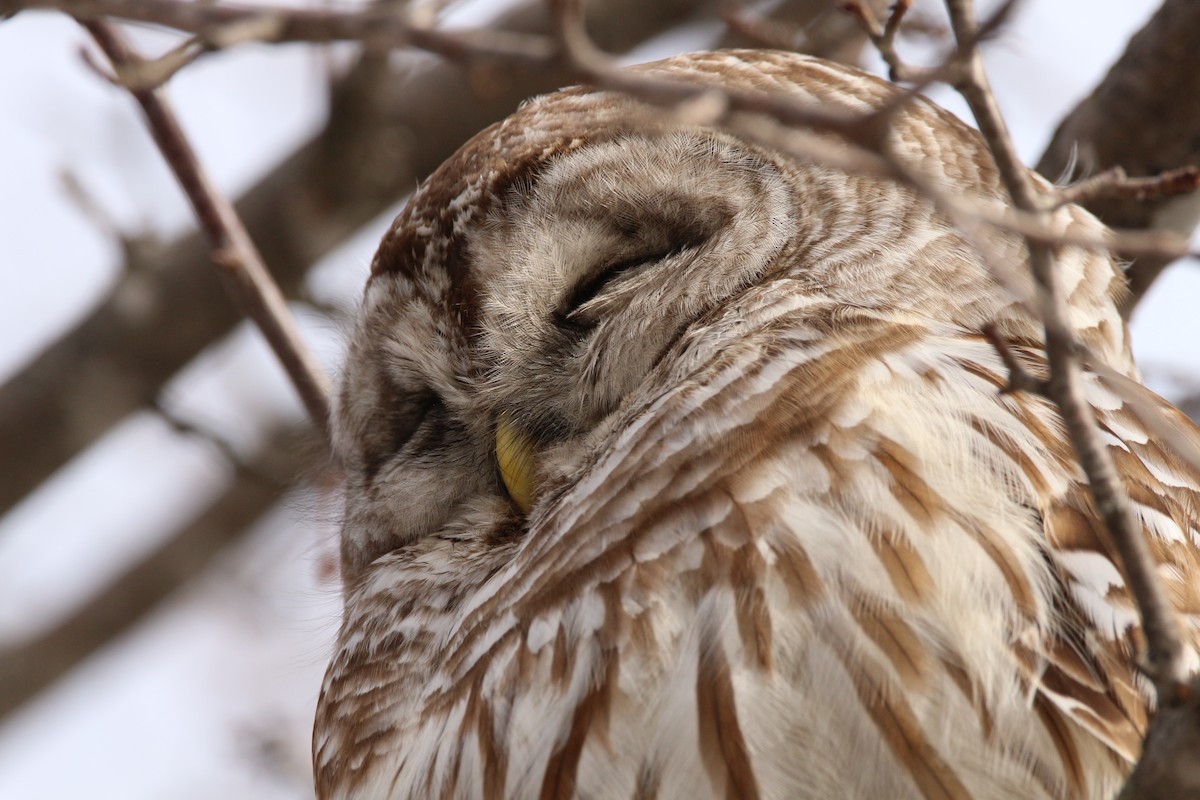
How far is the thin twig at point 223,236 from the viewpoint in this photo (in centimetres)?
322

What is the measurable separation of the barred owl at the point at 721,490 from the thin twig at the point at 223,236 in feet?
0.52

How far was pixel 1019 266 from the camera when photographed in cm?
294

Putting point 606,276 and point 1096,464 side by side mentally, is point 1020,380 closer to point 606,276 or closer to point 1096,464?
point 1096,464

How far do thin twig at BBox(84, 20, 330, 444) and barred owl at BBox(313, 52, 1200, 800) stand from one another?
158 millimetres

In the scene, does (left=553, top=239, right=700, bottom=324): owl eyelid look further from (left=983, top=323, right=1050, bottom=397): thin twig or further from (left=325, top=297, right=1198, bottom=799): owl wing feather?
(left=983, top=323, right=1050, bottom=397): thin twig

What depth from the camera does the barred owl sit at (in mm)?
2260

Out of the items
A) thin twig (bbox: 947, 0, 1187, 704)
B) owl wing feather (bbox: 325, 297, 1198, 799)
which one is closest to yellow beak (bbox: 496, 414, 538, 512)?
owl wing feather (bbox: 325, 297, 1198, 799)

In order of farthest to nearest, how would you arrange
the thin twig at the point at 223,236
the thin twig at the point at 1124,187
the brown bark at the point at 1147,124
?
the brown bark at the point at 1147,124 → the thin twig at the point at 223,236 → the thin twig at the point at 1124,187

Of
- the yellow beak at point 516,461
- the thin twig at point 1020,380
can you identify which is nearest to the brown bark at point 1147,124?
the yellow beak at point 516,461

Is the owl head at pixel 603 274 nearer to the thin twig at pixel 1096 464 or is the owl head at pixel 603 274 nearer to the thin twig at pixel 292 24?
the thin twig at pixel 1096 464

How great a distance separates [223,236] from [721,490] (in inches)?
61.0

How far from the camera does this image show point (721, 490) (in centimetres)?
246

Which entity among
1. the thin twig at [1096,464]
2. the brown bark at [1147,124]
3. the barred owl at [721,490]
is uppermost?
the thin twig at [1096,464]

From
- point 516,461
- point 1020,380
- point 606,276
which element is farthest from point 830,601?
point 606,276
